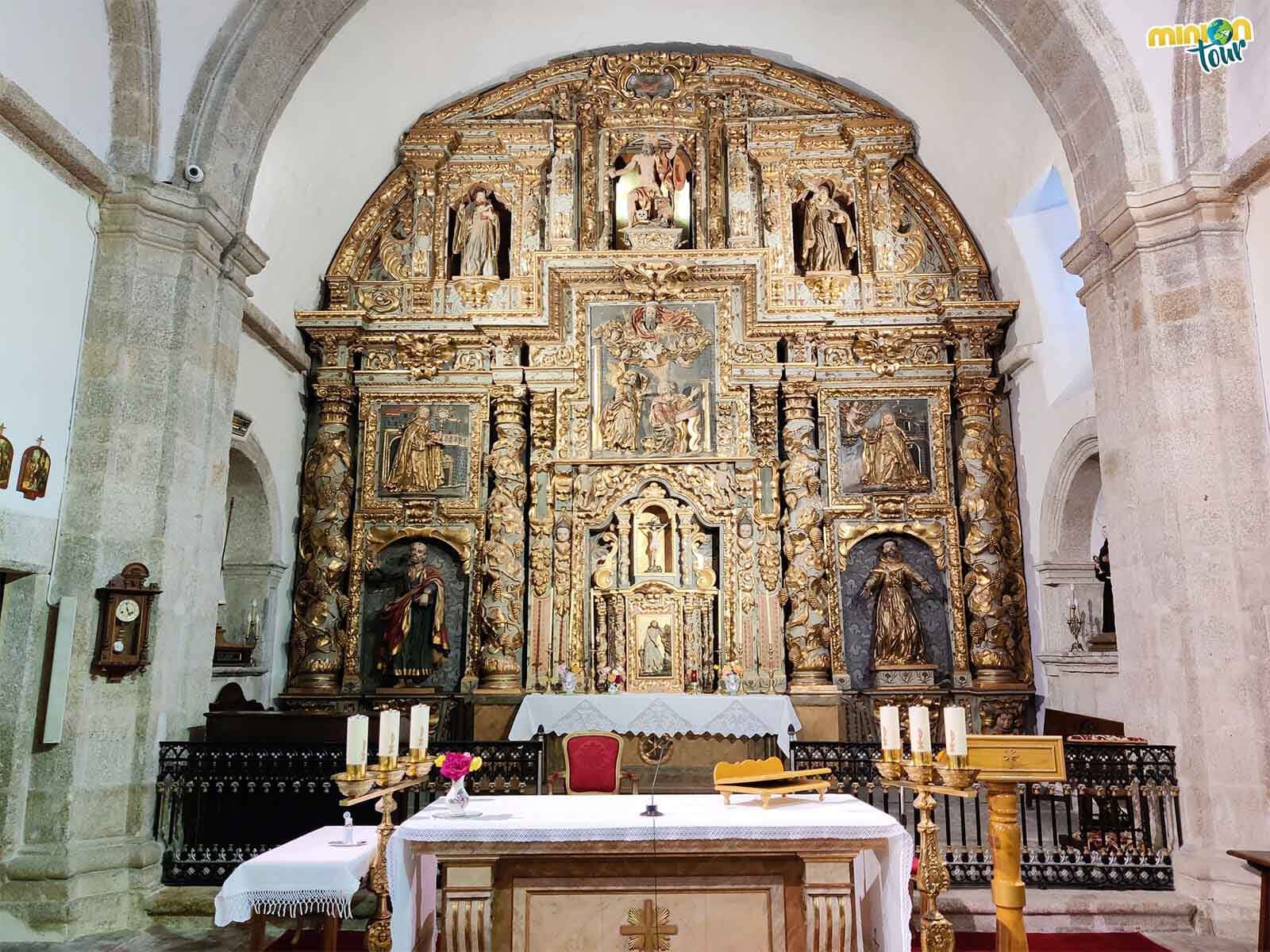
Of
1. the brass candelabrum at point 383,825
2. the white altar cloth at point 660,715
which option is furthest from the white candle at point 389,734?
the white altar cloth at point 660,715

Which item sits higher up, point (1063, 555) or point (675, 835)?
Result: point (1063, 555)

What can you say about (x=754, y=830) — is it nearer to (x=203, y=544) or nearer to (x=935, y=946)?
(x=935, y=946)

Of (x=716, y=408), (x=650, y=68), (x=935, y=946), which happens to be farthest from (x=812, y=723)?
(x=650, y=68)

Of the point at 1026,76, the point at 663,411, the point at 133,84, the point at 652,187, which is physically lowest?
the point at 663,411

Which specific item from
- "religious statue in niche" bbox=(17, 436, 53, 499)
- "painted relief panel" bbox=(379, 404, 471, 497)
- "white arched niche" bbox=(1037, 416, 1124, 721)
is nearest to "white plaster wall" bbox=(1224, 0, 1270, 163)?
"white arched niche" bbox=(1037, 416, 1124, 721)

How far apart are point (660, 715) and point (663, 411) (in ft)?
13.4

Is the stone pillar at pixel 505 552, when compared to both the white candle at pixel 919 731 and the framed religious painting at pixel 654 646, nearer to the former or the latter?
the framed religious painting at pixel 654 646

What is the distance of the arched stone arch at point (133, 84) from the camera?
7660 millimetres

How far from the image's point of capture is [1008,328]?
12523mm

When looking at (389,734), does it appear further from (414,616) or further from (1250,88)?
(1250,88)

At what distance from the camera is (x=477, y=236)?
13.0 meters

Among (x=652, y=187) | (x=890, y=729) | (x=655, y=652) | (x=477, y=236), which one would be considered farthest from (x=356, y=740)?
(x=652, y=187)

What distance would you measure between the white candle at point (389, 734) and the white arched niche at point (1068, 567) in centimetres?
845

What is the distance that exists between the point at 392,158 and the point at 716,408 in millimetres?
5588
